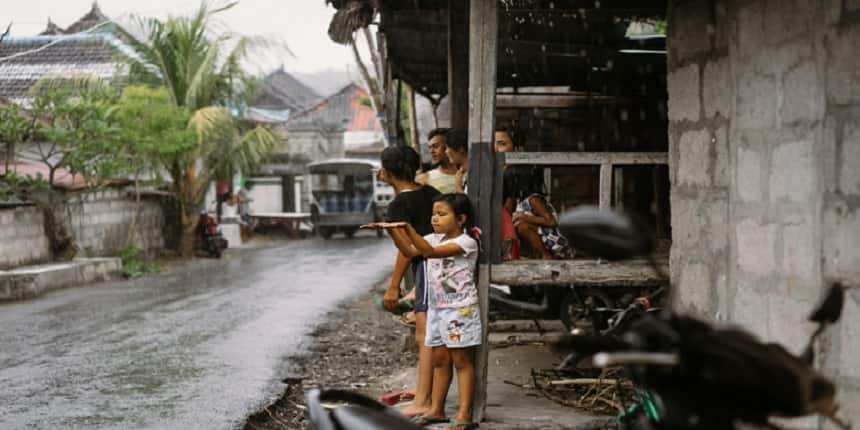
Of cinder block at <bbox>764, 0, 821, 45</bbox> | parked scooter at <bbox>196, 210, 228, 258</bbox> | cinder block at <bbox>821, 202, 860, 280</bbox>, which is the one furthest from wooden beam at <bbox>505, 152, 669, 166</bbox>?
parked scooter at <bbox>196, 210, 228, 258</bbox>

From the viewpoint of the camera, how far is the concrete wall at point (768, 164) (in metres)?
3.75

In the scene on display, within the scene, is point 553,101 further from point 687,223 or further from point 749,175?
point 749,175

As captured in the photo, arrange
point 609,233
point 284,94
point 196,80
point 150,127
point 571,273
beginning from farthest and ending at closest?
point 284,94, point 196,80, point 150,127, point 571,273, point 609,233

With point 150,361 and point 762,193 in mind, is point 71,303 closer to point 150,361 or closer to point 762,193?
point 150,361

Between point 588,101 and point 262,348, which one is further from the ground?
point 588,101

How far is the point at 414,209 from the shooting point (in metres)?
6.22

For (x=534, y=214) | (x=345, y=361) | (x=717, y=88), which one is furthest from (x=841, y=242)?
(x=345, y=361)

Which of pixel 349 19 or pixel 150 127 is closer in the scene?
pixel 349 19

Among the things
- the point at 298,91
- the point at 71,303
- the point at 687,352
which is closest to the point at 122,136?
the point at 71,303

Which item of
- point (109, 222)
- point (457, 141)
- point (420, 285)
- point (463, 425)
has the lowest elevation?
point (463, 425)

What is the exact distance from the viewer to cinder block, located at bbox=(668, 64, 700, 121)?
17.5 feet

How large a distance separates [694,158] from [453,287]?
1553 millimetres

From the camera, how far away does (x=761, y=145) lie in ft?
14.4

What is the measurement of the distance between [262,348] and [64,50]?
20788mm
